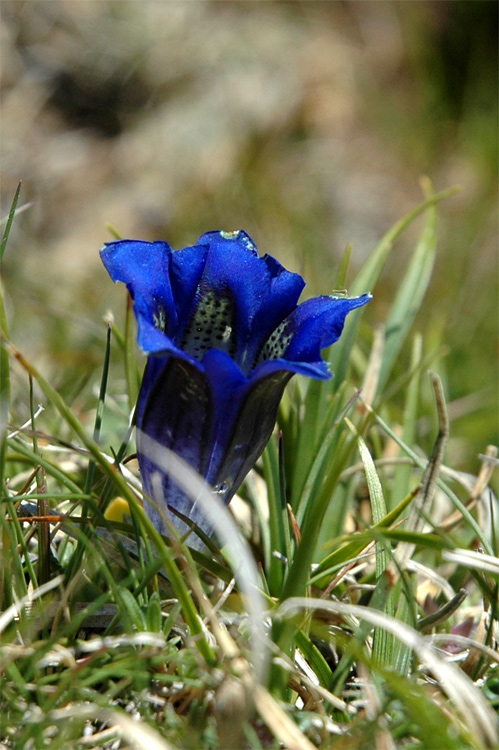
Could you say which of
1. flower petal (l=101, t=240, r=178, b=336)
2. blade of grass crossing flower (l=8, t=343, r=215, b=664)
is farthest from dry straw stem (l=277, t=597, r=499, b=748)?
flower petal (l=101, t=240, r=178, b=336)

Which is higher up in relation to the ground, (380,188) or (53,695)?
(380,188)

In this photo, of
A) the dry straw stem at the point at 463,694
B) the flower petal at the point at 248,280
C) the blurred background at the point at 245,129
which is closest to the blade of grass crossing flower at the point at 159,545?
the dry straw stem at the point at 463,694

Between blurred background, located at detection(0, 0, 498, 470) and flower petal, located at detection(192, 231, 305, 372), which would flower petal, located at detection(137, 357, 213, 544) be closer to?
flower petal, located at detection(192, 231, 305, 372)

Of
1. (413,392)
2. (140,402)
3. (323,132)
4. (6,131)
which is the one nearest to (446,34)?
(323,132)

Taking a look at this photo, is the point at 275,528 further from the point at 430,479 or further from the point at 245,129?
the point at 245,129

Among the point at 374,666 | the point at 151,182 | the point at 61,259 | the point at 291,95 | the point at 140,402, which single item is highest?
the point at 291,95

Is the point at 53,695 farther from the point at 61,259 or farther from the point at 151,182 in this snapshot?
the point at 151,182

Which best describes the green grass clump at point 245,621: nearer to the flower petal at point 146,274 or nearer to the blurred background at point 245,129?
the flower petal at point 146,274
